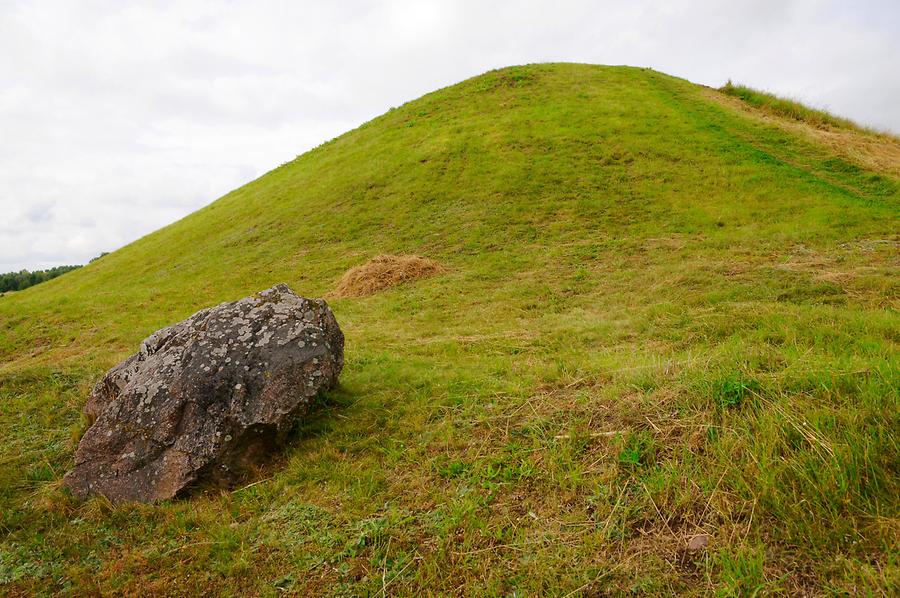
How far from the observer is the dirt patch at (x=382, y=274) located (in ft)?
52.2

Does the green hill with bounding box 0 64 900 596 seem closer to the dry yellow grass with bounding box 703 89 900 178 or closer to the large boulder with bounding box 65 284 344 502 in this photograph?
the large boulder with bounding box 65 284 344 502

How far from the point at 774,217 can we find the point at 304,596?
1809cm

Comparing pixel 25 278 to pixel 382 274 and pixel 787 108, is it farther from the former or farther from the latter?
pixel 787 108

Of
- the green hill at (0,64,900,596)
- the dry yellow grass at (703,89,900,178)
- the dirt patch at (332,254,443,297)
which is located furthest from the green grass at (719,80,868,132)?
the dirt patch at (332,254,443,297)

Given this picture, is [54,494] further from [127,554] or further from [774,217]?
[774,217]

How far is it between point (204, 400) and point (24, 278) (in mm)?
96739

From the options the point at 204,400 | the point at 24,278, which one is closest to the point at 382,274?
the point at 204,400

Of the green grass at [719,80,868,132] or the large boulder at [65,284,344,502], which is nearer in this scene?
the large boulder at [65,284,344,502]

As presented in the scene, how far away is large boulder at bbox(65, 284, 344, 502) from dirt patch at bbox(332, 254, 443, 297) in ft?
29.9

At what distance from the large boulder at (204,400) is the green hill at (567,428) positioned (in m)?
0.31

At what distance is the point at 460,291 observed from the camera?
46.5 feet

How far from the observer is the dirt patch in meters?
15.9

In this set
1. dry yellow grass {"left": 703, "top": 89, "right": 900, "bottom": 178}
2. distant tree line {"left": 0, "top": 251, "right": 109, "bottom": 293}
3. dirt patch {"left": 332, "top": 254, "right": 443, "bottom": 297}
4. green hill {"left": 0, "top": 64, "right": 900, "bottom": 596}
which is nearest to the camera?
green hill {"left": 0, "top": 64, "right": 900, "bottom": 596}

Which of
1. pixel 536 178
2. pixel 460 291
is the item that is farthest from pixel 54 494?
pixel 536 178
